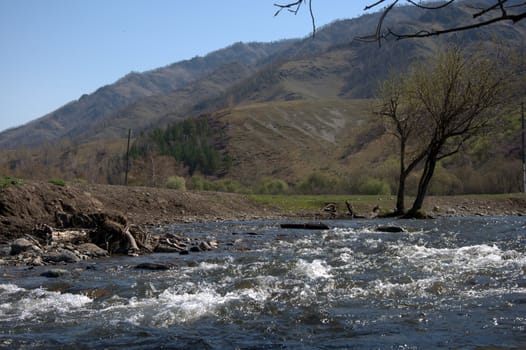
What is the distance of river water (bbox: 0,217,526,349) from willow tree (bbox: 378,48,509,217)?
1633 centimetres

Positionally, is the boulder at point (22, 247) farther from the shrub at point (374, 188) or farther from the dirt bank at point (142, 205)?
the shrub at point (374, 188)

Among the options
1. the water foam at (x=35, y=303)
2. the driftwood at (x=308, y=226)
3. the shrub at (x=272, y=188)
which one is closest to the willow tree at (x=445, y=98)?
the driftwood at (x=308, y=226)

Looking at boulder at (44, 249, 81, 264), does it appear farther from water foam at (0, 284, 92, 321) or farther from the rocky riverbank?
water foam at (0, 284, 92, 321)

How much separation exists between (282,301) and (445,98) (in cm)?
2725

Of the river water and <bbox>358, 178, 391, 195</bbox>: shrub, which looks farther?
<bbox>358, 178, 391, 195</bbox>: shrub

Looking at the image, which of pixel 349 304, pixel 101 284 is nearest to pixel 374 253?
pixel 349 304

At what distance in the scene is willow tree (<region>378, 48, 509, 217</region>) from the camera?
111ft

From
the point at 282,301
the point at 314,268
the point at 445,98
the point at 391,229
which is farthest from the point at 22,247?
the point at 445,98

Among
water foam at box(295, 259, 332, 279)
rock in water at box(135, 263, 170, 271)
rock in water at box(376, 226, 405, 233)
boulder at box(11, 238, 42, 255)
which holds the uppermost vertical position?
boulder at box(11, 238, 42, 255)

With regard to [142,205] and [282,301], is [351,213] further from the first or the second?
[282,301]

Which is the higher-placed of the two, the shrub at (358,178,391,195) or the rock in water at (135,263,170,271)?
the shrub at (358,178,391,195)

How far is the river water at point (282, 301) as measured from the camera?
8461mm

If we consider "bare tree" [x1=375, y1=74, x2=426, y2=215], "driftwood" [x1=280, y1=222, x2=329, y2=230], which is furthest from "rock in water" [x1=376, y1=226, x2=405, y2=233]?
"bare tree" [x1=375, y1=74, x2=426, y2=215]

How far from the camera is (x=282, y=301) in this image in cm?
1130
